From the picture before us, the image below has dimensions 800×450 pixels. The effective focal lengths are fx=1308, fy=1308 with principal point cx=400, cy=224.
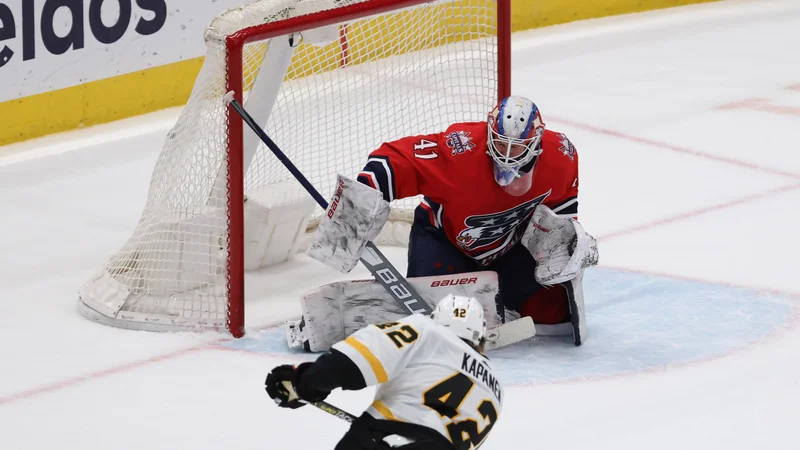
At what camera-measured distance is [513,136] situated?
12.1 feet

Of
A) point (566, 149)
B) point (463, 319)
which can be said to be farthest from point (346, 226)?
point (463, 319)

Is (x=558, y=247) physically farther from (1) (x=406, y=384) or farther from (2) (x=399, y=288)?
(1) (x=406, y=384)

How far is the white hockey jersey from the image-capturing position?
8.31ft

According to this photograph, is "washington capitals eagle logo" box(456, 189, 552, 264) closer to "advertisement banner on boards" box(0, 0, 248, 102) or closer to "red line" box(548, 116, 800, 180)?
"red line" box(548, 116, 800, 180)

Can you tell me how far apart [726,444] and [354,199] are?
4.07 feet

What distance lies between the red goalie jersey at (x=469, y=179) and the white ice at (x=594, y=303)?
0.41m

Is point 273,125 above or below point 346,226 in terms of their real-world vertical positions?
above

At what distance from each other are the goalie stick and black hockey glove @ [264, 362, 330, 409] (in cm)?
128

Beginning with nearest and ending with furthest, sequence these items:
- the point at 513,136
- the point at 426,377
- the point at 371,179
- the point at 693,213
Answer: the point at 426,377
the point at 513,136
the point at 371,179
the point at 693,213

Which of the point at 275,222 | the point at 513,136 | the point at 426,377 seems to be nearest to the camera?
the point at 426,377

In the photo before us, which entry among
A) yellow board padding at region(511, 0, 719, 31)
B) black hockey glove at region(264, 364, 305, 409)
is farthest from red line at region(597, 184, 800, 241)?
yellow board padding at region(511, 0, 719, 31)

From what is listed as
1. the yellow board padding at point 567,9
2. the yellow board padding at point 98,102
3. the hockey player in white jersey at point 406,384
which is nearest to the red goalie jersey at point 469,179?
the hockey player in white jersey at point 406,384

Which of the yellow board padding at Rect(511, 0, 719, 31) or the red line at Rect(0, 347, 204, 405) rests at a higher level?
the yellow board padding at Rect(511, 0, 719, 31)

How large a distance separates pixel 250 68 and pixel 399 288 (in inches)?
42.9
